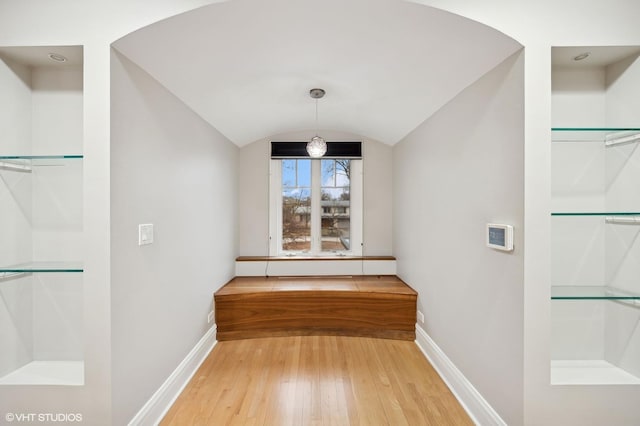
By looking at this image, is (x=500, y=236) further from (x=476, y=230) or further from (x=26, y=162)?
(x=26, y=162)

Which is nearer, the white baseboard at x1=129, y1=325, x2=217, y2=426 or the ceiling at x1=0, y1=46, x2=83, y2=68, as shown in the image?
the ceiling at x1=0, y1=46, x2=83, y2=68

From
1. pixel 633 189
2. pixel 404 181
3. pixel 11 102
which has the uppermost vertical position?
pixel 11 102

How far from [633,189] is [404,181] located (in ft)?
6.60

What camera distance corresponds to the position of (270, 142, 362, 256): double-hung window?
4102 mm

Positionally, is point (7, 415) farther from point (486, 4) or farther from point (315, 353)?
point (486, 4)

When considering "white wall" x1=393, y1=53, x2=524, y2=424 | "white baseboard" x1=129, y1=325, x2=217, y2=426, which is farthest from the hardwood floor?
"white wall" x1=393, y1=53, x2=524, y2=424

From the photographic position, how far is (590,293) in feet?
5.23

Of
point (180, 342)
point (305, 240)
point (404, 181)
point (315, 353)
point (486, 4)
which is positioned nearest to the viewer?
point (486, 4)

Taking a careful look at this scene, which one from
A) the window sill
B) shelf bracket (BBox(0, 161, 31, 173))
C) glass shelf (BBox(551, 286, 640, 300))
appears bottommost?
the window sill

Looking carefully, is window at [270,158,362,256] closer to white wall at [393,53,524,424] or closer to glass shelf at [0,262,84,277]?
white wall at [393,53,524,424]

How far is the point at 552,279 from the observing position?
5.46 feet

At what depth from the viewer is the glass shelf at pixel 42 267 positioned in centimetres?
154

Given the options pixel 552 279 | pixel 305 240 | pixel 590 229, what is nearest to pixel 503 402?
pixel 552 279

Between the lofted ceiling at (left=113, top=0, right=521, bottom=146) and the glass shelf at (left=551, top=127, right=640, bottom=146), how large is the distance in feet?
1.70
